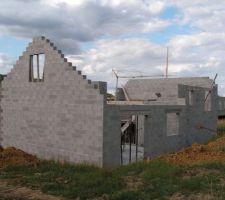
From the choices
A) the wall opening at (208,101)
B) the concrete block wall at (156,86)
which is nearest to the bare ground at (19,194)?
the wall opening at (208,101)

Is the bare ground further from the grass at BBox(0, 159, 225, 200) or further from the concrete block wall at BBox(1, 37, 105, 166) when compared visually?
the concrete block wall at BBox(1, 37, 105, 166)

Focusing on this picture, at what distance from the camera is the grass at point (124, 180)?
11026 mm

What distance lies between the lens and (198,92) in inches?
1012

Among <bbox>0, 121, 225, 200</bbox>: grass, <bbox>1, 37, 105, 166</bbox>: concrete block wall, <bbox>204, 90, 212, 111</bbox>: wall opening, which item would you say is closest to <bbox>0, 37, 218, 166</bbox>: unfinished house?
<bbox>1, 37, 105, 166</bbox>: concrete block wall

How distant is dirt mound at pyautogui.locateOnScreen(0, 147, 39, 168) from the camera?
15.7 meters

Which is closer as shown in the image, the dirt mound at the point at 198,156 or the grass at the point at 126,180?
the grass at the point at 126,180

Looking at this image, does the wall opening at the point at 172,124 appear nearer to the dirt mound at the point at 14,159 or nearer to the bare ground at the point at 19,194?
the dirt mound at the point at 14,159

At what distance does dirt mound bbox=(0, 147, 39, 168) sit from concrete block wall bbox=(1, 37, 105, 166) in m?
1.59

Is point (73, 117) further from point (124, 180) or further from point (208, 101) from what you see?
point (208, 101)

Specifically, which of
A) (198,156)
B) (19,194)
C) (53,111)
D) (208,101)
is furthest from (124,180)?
(208,101)

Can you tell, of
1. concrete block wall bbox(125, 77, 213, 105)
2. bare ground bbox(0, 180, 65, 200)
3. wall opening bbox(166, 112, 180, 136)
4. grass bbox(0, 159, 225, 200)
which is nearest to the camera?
bare ground bbox(0, 180, 65, 200)

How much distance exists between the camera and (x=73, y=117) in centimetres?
1681

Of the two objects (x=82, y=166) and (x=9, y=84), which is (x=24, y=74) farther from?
(x=82, y=166)

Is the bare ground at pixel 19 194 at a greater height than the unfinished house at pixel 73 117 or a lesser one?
lesser
